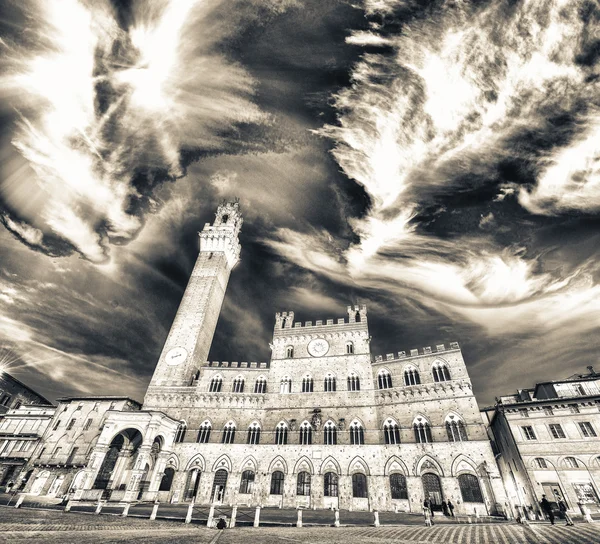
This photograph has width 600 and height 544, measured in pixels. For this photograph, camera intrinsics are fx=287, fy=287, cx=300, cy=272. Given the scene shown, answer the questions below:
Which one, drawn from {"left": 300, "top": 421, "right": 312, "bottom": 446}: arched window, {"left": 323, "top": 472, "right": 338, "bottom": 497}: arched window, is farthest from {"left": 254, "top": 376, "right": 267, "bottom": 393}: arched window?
{"left": 323, "top": 472, "right": 338, "bottom": 497}: arched window

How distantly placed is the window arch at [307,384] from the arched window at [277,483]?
290 inches

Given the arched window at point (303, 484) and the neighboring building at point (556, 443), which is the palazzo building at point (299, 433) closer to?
the arched window at point (303, 484)

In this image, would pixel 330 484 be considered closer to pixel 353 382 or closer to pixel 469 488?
pixel 353 382

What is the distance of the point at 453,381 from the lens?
25.5 meters

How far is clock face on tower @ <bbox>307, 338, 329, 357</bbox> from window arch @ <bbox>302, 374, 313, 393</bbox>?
2535mm

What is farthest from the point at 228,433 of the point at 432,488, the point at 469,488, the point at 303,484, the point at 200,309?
the point at 469,488

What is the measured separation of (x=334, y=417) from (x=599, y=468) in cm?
1994

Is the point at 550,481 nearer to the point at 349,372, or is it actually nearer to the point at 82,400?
the point at 349,372

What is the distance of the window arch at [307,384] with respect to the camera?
97.3 ft

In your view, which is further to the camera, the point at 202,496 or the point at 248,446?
the point at 248,446

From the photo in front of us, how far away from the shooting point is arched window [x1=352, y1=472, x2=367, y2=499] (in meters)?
23.5

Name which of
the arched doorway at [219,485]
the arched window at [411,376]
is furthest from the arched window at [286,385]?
the arched window at [411,376]

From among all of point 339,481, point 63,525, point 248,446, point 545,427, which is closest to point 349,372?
point 339,481

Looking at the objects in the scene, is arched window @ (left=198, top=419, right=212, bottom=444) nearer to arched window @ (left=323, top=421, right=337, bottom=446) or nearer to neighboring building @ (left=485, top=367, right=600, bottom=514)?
A: arched window @ (left=323, top=421, right=337, bottom=446)
